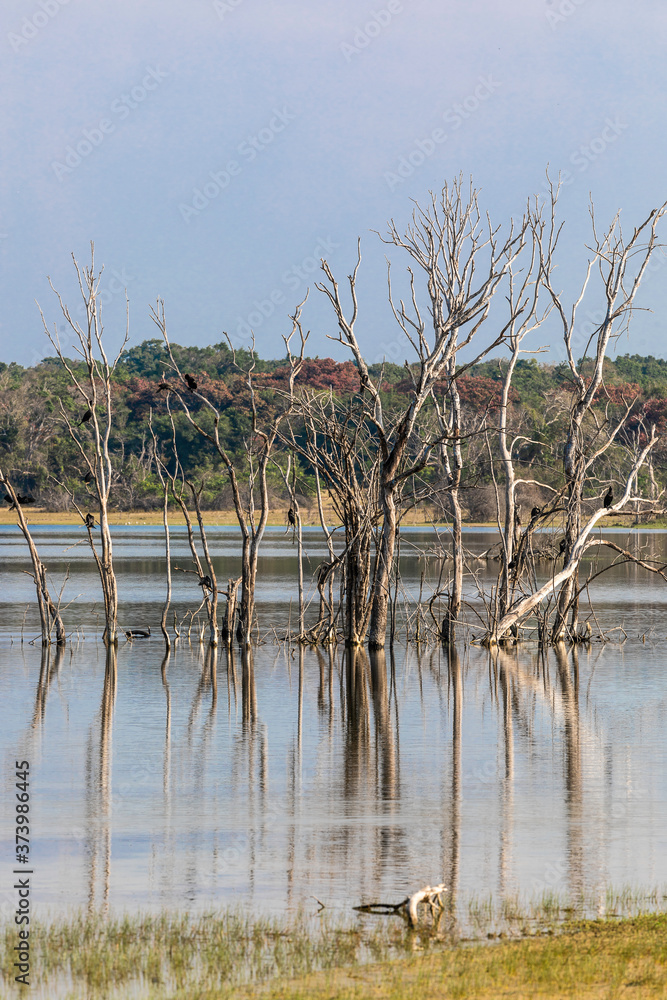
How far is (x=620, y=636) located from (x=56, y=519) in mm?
50244

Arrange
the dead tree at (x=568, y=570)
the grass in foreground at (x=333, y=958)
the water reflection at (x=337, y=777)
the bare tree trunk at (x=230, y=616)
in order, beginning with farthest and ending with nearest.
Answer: the bare tree trunk at (x=230, y=616), the dead tree at (x=568, y=570), the water reflection at (x=337, y=777), the grass in foreground at (x=333, y=958)

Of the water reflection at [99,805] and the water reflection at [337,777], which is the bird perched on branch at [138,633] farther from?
the water reflection at [99,805]

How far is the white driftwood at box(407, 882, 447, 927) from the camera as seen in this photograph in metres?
6.26

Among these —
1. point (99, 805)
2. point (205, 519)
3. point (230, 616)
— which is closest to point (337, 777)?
point (99, 805)

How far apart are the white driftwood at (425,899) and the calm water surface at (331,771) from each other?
44cm

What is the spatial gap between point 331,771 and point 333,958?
14.3 feet

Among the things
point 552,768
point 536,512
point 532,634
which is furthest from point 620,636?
point 552,768

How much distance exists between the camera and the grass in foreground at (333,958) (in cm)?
540

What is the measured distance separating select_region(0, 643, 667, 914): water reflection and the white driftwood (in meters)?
0.13

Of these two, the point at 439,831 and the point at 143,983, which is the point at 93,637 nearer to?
the point at 439,831

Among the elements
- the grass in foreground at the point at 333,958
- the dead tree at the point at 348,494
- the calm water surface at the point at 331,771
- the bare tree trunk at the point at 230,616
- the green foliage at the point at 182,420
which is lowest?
the calm water surface at the point at 331,771

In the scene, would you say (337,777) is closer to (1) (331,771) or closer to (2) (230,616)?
(1) (331,771)

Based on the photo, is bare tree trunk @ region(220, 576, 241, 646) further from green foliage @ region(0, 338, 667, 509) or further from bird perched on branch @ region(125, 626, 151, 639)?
green foliage @ region(0, 338, 667, 509)

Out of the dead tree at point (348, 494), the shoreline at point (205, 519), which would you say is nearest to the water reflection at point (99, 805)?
the dead tree at point (348, 494)
